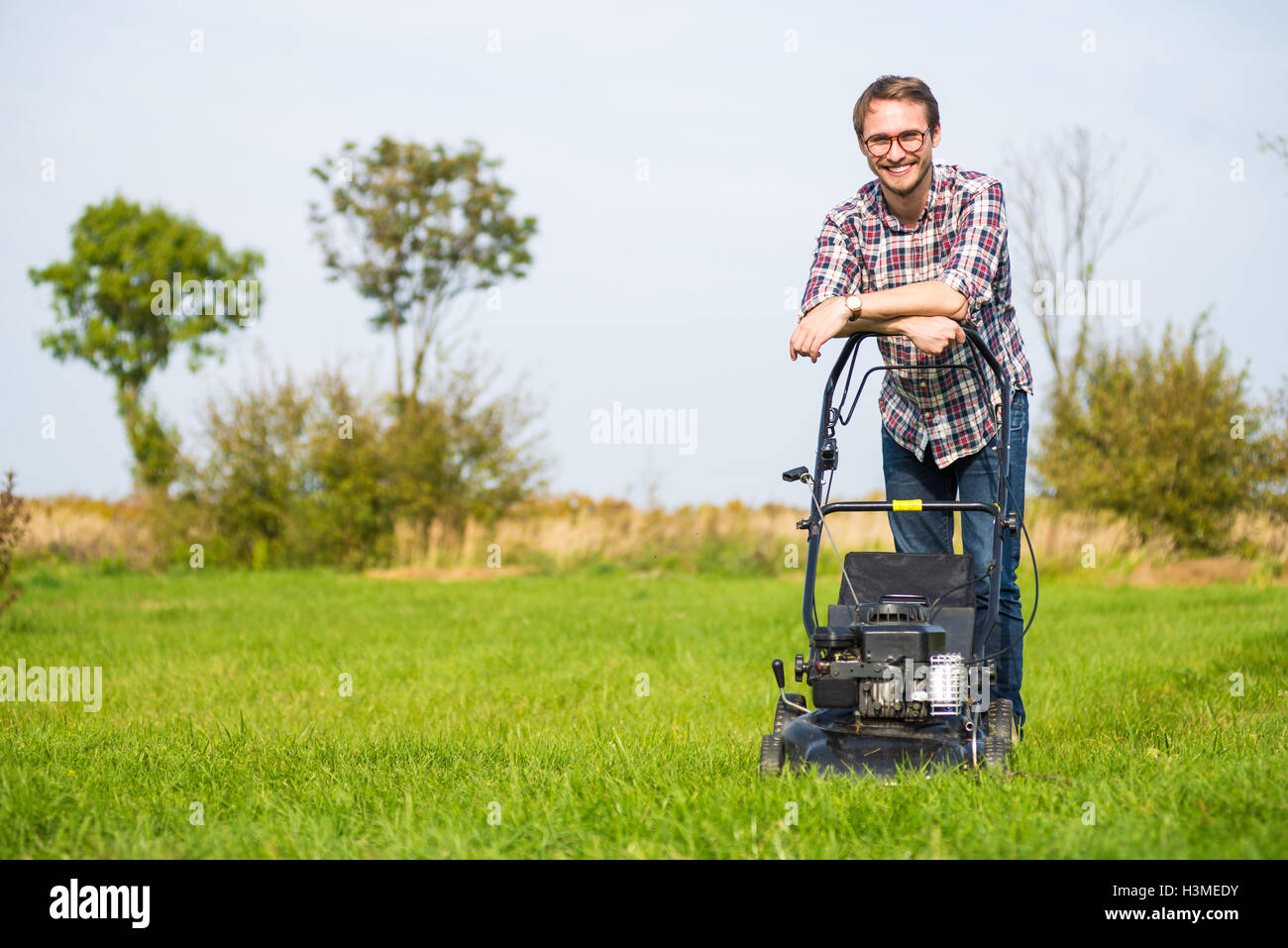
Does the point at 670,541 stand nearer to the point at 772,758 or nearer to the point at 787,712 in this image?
the point at 787,712

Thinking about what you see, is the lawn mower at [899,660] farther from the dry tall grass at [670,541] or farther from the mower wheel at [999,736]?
the dry tall grass at [670,541]

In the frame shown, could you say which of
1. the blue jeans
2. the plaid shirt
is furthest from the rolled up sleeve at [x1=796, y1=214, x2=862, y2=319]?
the blue jeans

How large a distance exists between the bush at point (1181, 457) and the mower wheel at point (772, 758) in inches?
584

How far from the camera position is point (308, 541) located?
62.4 ft

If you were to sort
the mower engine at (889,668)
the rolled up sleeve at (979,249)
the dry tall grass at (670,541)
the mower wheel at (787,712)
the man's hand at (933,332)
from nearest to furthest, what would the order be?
the mower engine at (889,668) → the man's hand at (933,332) → the rolled up sleeve at (979,249) → the mower wheel at (787,712) → the dry tall grass at (670,541)

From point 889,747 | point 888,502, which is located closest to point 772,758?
point 889,747

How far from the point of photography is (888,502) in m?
3.98

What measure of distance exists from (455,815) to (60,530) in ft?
64.4

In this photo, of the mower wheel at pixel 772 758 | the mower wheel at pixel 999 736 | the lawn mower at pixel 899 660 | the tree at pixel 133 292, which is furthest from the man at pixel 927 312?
the tree at pixel 133 292

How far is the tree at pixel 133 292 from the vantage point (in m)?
32.2

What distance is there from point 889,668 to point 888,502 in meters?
0.75

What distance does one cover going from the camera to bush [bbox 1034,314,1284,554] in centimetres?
1703

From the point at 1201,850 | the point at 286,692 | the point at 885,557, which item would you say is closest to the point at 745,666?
the point at 286,692
